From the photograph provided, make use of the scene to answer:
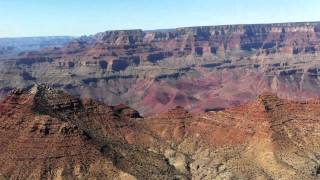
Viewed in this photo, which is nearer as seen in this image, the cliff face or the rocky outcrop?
the rocky outcrop

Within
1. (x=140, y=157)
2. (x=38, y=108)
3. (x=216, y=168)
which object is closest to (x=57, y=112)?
(x=38, y=108)

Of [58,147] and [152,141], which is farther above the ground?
[58,147]

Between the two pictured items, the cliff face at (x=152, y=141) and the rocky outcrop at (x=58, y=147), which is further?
the cliff face at (x=152, y=141)

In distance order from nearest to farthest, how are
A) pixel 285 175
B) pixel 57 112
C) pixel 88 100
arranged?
1. pixel 285 175
2. pixel 57 112
3. pixel 88 100

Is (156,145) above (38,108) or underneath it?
underneath

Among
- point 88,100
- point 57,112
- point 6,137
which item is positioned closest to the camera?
point 6,137

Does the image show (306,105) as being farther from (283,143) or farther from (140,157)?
(140,157)

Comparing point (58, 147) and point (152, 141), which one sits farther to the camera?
point (152, 141)

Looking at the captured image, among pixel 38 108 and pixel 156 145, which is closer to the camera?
pixel 38 108
